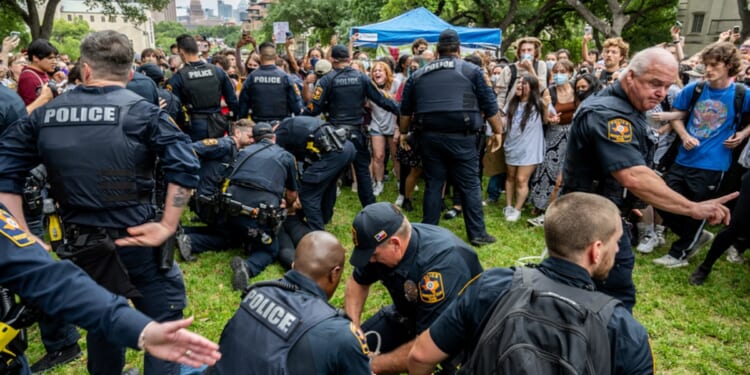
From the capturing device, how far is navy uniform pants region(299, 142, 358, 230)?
17.2 feet

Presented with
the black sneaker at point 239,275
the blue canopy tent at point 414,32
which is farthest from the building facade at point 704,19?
the black sneaker at point 239,275

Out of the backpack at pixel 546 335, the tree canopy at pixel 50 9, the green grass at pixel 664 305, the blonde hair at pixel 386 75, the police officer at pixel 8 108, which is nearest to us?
the backpack at pixel 546 335

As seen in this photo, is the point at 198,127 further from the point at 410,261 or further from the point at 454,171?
the point at 410,261

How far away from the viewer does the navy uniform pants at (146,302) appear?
9.00 ft

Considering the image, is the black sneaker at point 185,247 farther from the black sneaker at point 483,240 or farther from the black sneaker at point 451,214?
the black sneaker at point 451,214

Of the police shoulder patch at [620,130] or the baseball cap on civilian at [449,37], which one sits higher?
the baseball cap on civilian at [449,37]

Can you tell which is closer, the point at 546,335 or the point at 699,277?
the point at 546,335

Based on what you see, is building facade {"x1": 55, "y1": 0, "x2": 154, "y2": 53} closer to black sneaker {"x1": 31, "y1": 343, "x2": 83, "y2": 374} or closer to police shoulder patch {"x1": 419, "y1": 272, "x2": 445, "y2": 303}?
black sneaker {"x1": 31, "y1": 343, "x2": 83, "y2": 374}

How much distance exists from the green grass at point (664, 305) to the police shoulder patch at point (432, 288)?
169cm

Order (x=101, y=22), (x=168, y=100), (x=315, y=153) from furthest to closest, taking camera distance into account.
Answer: (x=101, y=22) < (x=168, y=100) < (x=315, y=153)

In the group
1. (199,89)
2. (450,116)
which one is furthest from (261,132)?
(450,116)

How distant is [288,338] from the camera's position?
1.92 metres

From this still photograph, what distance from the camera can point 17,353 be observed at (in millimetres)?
1854

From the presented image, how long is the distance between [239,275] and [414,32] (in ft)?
35.3
